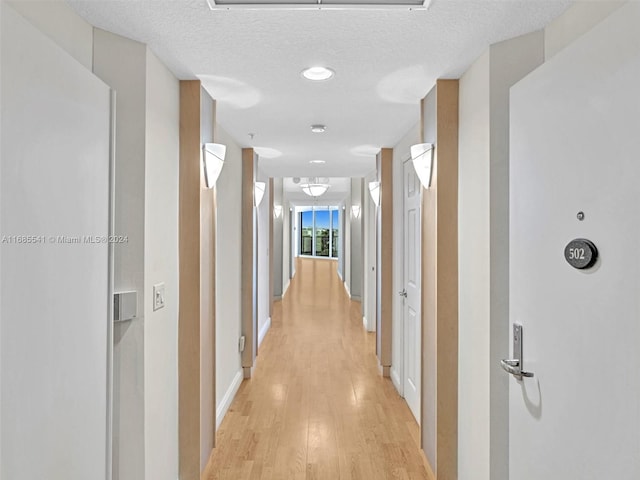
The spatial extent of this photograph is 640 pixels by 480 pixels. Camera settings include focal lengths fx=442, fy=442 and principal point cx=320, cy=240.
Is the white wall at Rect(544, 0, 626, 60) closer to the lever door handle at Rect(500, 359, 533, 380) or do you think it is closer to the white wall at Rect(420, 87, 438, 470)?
the white wall at Rect(420, 87, 438, 470)

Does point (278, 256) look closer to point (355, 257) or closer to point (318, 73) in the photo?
point (355, 257)

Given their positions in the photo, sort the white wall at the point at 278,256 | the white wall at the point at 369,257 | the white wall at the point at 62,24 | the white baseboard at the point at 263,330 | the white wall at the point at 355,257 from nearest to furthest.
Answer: the white wall at the point at 62,24
the white baseboard at the point at 263,330
the white wall at the point at 369,257
the white wall at the point at 355,257
the white wall at the point at 278,256

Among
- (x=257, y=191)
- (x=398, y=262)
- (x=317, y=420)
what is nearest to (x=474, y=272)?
(x=317, y=420)

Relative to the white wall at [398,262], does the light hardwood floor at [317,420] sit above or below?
below

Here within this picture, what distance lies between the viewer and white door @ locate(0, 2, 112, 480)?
1139 mm

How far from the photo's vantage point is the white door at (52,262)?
114cm

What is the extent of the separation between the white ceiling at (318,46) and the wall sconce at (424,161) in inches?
13.2

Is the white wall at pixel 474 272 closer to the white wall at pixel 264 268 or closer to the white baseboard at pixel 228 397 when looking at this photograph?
the white baseboard at pixel 228 397

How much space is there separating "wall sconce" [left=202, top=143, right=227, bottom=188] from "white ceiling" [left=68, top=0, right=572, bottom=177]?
335mm

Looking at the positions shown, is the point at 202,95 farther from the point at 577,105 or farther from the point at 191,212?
→ the point at 577,105

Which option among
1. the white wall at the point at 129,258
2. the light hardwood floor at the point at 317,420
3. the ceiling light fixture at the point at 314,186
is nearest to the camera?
the white wall at the point at 129,258

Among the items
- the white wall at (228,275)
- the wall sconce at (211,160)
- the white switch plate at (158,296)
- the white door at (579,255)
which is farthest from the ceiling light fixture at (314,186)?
the white door at (579,255)

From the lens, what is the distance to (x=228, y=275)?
3766 mm

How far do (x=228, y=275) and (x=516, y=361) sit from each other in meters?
2.63
